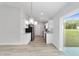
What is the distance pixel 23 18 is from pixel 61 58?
3340 millimetres

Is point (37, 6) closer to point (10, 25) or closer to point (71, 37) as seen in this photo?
point (10, 25)

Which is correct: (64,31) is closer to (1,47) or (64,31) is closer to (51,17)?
(51,17)

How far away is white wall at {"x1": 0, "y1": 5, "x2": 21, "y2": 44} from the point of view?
170 inches

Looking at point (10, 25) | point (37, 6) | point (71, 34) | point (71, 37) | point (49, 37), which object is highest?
point (37, 6)

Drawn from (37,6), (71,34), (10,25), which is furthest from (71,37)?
(10,25)

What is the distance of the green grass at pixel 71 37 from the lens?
3821 millimetres

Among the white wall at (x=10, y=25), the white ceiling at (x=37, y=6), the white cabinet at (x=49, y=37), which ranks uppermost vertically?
the white ceiling at (x=37, y=6)

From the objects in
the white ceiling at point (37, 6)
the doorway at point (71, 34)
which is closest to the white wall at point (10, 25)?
the white ceiling at point (37, 6)

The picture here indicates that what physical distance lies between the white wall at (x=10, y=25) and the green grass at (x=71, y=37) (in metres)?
1.80

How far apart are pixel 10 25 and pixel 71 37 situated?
7.40 feet

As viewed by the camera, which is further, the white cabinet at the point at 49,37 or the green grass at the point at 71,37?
the white cabinet at the point at 49,37

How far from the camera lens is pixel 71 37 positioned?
4.10 m

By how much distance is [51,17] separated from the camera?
6512 millimetres

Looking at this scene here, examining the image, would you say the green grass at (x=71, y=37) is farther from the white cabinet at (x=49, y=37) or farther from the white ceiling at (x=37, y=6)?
the white cabinet at (x=49, y=37)
